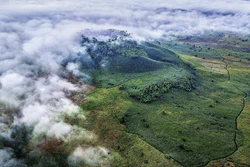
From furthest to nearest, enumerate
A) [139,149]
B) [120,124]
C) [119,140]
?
[120,124] → [119,140] → [139,149]

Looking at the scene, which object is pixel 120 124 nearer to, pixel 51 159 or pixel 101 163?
pixel 101 163

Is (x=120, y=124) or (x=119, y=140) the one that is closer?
(x=119, y=140)

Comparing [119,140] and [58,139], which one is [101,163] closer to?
[119,140]

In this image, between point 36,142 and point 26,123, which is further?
point 26,123

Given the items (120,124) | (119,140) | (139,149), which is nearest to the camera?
(139,149)

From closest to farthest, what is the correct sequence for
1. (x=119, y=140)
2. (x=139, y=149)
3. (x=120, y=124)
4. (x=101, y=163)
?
(x=101, y=163) < (x=139, y=149) < (x=119, y=140) < (x=120, y=124)

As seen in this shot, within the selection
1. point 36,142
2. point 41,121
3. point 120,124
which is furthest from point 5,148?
point 120,124


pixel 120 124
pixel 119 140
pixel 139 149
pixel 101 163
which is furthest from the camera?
pixel 120 124

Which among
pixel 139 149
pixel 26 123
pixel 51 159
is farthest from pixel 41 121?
pixel 139 149
